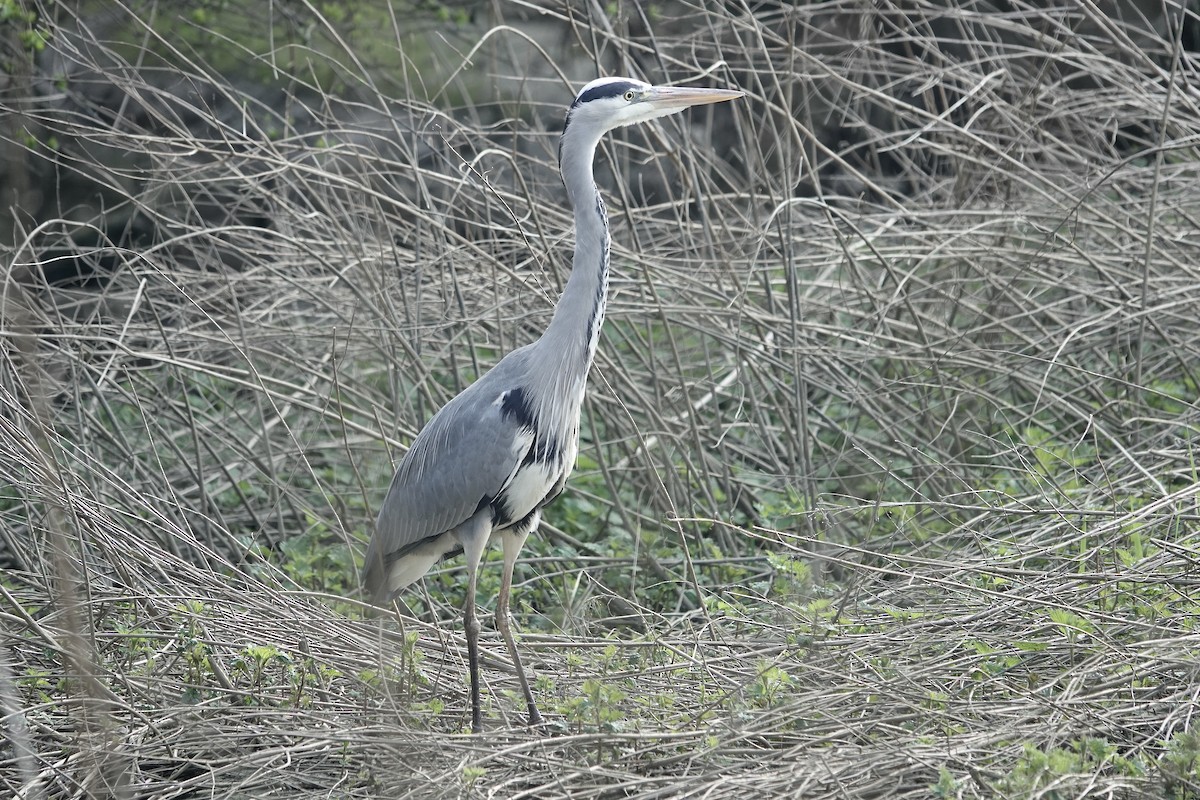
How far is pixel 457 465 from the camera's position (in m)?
3.71

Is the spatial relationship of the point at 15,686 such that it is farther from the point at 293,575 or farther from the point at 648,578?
the point at 648,578

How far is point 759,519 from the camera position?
4758 mm

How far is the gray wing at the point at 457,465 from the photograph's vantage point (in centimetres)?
370

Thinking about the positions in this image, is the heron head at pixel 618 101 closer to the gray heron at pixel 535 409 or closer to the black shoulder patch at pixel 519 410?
the gray heron at pixel 535 409

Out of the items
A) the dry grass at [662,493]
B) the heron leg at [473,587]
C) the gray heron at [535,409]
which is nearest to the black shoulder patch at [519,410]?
the gray heron at [535,409]

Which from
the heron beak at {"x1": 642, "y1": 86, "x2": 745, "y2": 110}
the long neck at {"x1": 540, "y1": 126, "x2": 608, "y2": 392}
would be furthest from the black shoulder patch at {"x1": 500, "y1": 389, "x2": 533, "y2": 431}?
the heron beak at {"x1": 642, "y1": 86, "x2": 745, "y2": 110}

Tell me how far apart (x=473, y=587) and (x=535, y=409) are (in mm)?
559

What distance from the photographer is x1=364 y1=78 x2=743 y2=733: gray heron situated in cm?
365

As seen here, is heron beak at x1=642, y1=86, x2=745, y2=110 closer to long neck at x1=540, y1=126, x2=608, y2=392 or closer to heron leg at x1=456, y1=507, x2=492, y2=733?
long neck at x1=540, y1=126, x2=608, y2=392

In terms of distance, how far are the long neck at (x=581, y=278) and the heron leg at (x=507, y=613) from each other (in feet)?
1.70

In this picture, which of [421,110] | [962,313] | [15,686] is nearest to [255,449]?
[421,110]

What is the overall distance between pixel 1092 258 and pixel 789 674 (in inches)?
95.3

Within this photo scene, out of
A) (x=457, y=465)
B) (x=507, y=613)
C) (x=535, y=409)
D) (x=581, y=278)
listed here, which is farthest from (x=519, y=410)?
(x=507, y=613)

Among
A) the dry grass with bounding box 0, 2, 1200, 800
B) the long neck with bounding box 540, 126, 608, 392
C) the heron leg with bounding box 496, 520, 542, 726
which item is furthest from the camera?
the long neck with bounding box 540, 126, 608, 392
